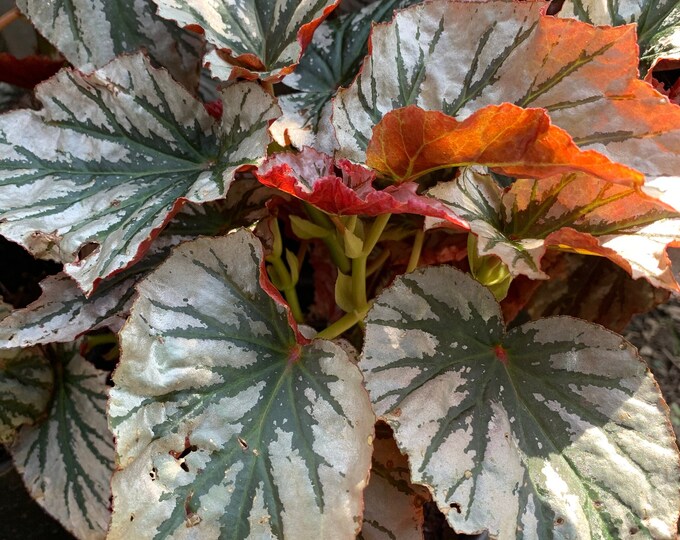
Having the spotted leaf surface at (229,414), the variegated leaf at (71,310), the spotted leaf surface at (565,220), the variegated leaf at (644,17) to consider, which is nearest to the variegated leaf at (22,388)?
the variegated leaf at (71,310)

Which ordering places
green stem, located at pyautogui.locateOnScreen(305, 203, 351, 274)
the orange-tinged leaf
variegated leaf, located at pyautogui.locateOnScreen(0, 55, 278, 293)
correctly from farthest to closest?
1. green stem, located at pyautogui.locateOnScreen(305, 203, 351, 274)
2. variegated leaf, located at pyautogui.locateOnScreen(0, 55, 278, 293)
3. the orange-tinged leaf

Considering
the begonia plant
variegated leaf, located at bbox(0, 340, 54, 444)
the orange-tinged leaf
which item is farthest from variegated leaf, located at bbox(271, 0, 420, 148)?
variegated leaf, located at bbox(0, 340, 54, 444)

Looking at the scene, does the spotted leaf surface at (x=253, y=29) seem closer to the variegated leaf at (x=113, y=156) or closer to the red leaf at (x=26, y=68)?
the variegated leaf at (x=113, y=156)

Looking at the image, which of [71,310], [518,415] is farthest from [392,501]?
[71,310]

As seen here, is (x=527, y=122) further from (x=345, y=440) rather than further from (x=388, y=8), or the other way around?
(x=388, y=8)

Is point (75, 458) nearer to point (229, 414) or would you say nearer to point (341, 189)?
point (229, 414)

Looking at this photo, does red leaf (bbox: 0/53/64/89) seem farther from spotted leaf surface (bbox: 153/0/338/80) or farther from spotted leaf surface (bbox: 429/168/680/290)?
spotted leaf surface (bbox: 429/168/680/290)
